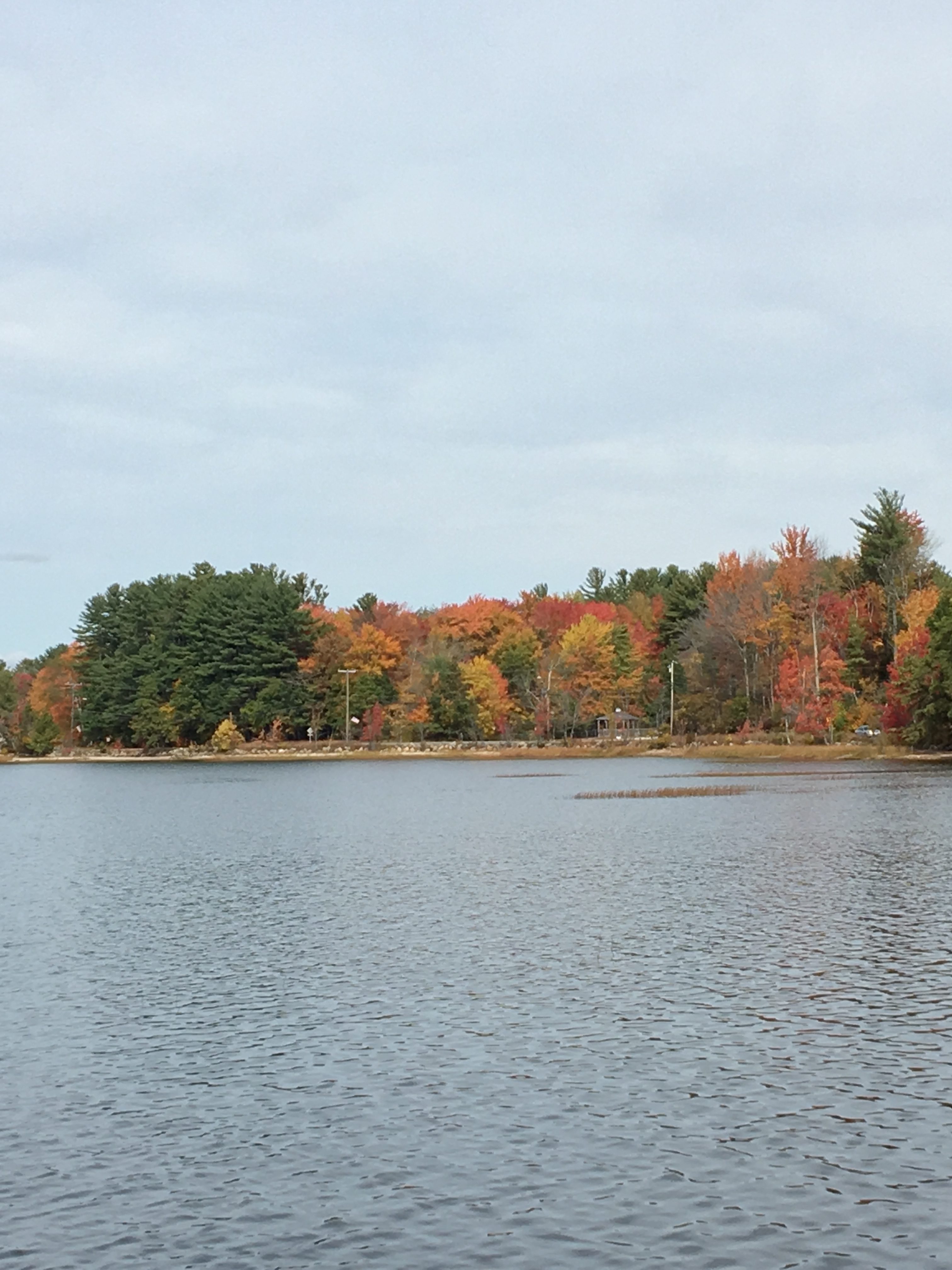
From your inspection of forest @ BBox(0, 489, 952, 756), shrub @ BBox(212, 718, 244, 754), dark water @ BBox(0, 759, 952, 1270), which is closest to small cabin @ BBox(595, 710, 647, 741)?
forest @ BBox(0, 489, 952, 756)

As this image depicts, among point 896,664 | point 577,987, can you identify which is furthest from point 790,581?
point 577,987

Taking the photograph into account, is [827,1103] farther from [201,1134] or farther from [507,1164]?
[201,1134]

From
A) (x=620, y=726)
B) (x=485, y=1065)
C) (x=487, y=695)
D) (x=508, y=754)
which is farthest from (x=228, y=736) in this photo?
(x=485, y=1065)

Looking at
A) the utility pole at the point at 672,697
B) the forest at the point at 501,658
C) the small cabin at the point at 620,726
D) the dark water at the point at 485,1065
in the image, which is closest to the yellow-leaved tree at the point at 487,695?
the forest at the point at 501,658

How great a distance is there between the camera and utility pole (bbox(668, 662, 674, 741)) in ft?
427

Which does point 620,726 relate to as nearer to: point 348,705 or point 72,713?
point 348,705

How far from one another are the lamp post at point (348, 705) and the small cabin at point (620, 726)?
26.6m

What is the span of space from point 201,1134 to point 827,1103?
23.1 ft

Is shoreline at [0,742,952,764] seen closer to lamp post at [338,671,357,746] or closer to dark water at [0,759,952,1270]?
lamp post at [338,671,357,746]

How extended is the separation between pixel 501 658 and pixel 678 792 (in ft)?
268

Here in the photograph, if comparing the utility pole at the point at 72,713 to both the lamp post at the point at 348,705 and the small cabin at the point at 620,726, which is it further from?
the small cabin at the point at 620,726

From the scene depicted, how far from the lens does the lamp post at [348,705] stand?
141 metres

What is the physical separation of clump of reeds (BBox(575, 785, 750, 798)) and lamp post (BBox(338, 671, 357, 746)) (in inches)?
2847

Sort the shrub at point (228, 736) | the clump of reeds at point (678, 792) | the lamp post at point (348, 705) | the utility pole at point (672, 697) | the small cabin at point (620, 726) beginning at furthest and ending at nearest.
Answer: the shrub at point (228, 736), the small cabin at point (620, 726), the lamp post at point (348, 705), the utility pole at point (672, 697), the clump of reeds at point (678, 792)
